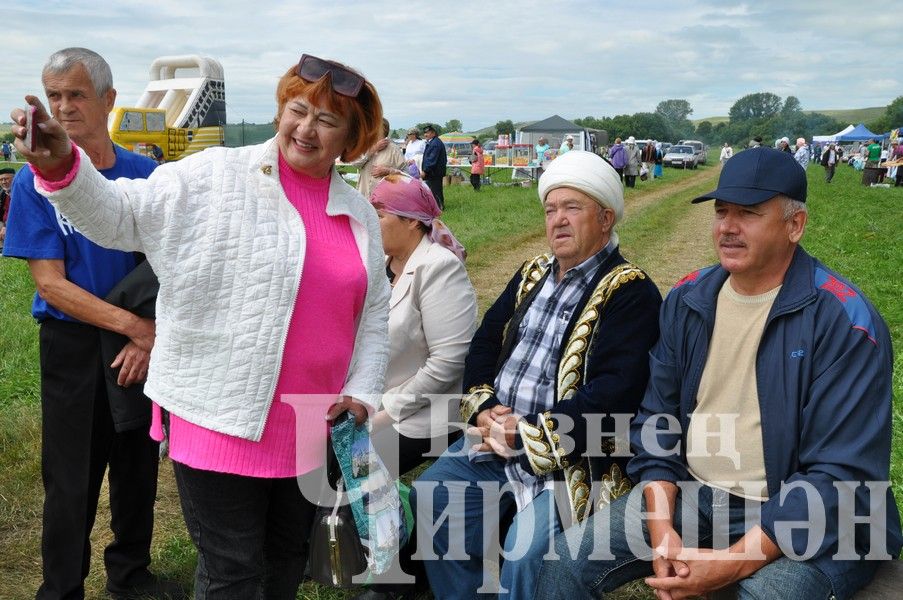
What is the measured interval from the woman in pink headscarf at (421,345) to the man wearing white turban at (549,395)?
0.26m

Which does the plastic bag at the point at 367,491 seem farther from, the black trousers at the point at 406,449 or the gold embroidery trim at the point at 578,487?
the black trousers at the point at 406,449

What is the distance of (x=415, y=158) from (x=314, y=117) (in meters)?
13.0

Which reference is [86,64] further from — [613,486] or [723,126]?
[723,126]

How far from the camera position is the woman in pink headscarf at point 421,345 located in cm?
331

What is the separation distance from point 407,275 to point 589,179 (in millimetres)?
975

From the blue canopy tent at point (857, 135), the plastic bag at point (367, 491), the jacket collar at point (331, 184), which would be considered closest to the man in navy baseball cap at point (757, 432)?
the plastic bag at point (367, 491)

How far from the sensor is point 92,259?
8.28 ft

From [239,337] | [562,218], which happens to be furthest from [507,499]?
Answer: [239,337]

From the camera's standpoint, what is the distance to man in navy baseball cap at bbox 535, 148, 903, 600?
2088 millimetres

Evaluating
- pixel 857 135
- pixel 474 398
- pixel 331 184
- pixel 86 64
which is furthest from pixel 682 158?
pixel 331 184

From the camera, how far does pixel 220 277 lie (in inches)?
76.5

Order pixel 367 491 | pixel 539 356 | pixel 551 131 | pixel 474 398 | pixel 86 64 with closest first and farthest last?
pixel 367 491, pixel 86 64, pixel 539 356, pixel 474 398, pixel 551 131

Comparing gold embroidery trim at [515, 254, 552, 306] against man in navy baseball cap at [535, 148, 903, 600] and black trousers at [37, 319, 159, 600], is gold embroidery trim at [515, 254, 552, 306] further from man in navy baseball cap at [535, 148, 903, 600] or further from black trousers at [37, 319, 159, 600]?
black trousers at [37, 319, 159, 600]

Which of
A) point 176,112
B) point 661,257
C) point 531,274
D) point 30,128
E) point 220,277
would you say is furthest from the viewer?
point 176,112
